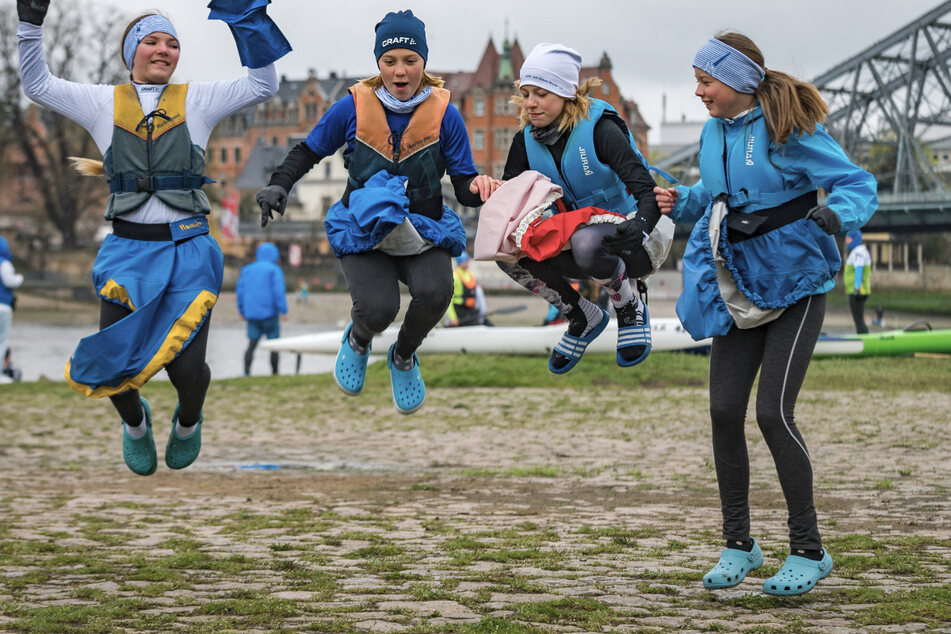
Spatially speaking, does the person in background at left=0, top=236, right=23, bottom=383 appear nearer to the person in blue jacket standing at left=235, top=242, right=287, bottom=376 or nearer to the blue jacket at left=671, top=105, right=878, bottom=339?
the person in blue jacket standing at left=235, top=242, right=287, bottom=376

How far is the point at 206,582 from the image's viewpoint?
22.2 ft

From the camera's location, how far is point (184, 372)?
6.41m

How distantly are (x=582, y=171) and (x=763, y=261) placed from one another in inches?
41.0

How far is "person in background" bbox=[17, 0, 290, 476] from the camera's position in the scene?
628 centimetres

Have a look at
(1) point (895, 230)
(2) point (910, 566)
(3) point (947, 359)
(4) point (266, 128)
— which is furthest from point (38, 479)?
(4) point (266, 128)

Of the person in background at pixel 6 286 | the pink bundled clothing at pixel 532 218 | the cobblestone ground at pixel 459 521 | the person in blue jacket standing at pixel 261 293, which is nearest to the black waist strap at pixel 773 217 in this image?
the pink bundled clothing at pixel 532 218

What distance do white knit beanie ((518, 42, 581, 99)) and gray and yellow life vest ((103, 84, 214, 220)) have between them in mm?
1708

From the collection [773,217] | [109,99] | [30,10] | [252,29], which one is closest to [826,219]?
[773,217]

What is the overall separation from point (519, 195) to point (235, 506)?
4933mm

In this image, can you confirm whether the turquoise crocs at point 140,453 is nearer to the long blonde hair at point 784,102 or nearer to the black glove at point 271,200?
the black glove at point 271,200

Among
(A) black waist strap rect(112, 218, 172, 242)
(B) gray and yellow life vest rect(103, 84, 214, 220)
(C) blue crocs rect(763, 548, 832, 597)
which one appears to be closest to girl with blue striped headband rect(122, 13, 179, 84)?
(B) gray and yellow life vest rect(103, 84, 214, 220)

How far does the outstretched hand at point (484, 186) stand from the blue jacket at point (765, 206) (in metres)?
0.97

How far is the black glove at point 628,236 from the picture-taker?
5785mm

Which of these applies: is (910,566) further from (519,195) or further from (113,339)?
(113,339)
